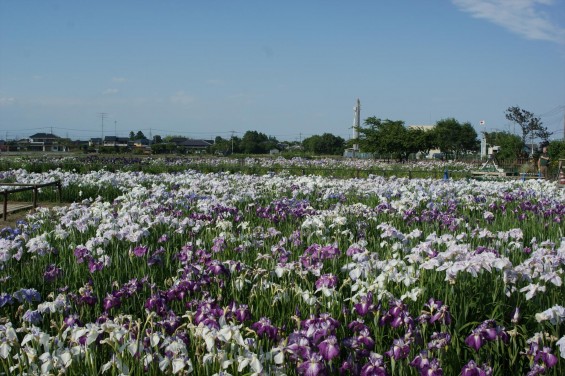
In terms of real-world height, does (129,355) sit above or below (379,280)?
below

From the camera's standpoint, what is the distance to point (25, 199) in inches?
562

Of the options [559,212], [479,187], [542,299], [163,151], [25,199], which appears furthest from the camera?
[163,151]

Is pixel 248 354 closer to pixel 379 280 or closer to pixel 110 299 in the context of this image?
pixel 379 280

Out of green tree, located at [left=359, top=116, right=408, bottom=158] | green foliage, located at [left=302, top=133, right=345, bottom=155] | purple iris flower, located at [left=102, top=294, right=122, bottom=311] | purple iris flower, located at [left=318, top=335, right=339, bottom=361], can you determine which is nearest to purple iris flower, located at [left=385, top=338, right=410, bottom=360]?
purple iris flower, located at [left=318, top=335, right=339, bottom=361]

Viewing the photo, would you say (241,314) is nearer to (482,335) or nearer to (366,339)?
(366,339)

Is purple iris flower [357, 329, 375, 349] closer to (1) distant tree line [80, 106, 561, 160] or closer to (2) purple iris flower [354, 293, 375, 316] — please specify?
(2) purple iris flower [354, 293, 375, 316]

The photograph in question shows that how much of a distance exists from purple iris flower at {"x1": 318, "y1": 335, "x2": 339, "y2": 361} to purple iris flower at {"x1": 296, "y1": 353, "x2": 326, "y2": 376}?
2.2 inches

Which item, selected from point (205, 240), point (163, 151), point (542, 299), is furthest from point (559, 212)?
point (163, 151)

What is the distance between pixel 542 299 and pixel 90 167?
2094 centimetres

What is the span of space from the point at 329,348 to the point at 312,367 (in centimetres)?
16

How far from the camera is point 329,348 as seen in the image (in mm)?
2777

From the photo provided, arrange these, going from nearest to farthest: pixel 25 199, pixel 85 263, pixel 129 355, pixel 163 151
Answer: pixel 129 355, pixel 85 263, pixel 25 199, pixel 163 151

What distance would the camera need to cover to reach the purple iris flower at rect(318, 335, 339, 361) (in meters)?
2.75

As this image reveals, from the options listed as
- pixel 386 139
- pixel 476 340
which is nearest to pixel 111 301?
pixel 476 340
